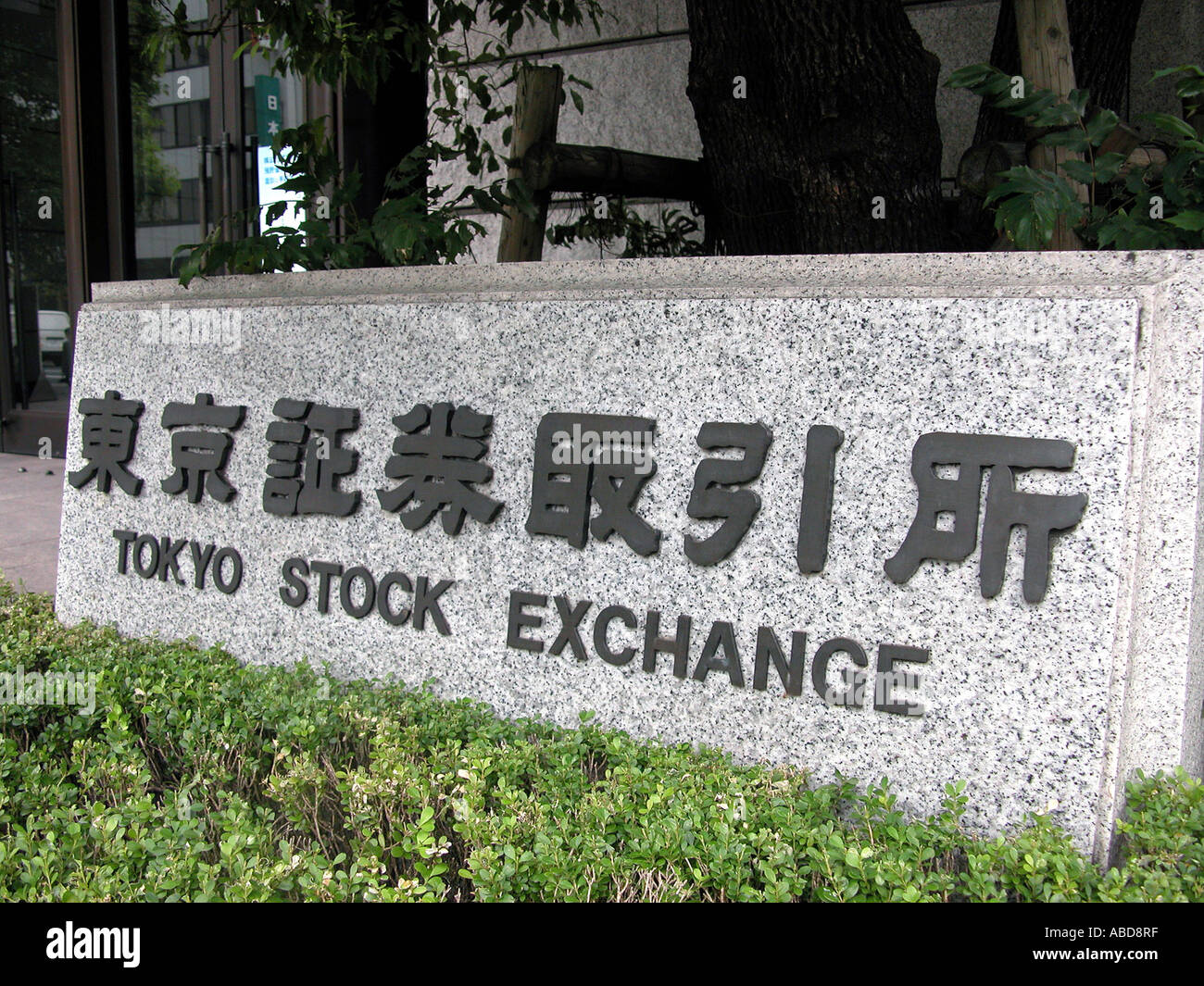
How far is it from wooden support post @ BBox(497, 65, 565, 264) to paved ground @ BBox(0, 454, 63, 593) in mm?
2533

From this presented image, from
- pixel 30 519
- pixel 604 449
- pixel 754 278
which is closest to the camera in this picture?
pixel 754 278

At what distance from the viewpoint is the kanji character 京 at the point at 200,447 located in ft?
11.4

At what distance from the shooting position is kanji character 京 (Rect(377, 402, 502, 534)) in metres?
2.97

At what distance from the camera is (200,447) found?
3.53 meters

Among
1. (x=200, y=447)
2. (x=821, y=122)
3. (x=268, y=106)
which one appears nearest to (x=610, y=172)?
(x=821, y=122)

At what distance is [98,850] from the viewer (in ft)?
6.95

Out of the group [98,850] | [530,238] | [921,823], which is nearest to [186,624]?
[98,850]

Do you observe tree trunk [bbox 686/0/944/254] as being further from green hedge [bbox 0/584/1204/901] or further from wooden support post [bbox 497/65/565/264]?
green hedge [bbox 0/584/1204/901]

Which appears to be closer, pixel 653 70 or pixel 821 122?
pixel 821 122

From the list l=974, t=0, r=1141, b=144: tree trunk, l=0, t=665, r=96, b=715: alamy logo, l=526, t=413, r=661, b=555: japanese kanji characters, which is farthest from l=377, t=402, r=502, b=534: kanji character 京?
l=974, t=0, r=1141, b=144: tree trunk

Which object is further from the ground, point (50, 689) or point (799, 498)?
point (799, 498)

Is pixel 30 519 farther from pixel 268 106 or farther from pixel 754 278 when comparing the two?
pixel 754 278
